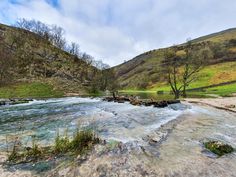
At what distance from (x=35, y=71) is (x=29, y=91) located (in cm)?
2002

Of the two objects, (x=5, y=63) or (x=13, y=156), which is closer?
(x=13, y=156)

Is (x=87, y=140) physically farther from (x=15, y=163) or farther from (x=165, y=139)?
(x=165, y=139)

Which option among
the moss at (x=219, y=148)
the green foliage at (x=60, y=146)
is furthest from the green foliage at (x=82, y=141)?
the moss at (x=219, y=148)

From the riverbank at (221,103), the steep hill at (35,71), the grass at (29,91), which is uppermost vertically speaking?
the steep hill at (35,71)

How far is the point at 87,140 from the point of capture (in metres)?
8.71

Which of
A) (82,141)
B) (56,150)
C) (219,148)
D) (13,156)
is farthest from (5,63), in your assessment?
(219,148)

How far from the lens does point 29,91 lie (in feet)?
170

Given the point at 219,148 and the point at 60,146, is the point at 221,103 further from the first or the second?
the point at 60,146

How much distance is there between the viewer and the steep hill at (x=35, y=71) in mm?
55300

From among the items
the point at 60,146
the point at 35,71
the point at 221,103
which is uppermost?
the point at 35,71

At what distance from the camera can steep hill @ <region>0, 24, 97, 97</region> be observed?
5530 centimetres

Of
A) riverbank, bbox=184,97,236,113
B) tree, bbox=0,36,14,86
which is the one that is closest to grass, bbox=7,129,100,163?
riverbank, bbox=184,97,236,113

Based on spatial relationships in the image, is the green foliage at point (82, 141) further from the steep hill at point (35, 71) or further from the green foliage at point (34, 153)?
the steep hill at point (35, 71)

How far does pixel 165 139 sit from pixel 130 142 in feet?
5.92
